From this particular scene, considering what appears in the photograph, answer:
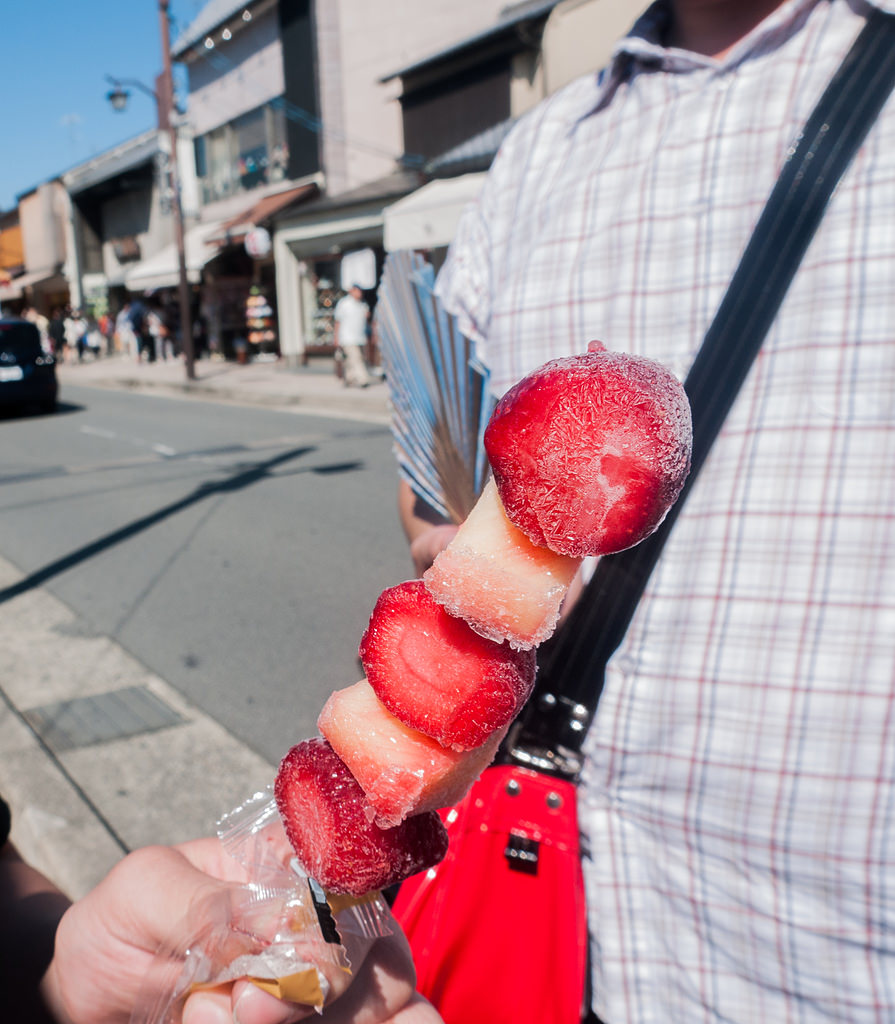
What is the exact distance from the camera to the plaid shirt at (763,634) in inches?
36.6

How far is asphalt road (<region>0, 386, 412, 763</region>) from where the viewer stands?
12.9 feet

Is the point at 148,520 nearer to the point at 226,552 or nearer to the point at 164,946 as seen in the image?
the point at 226,552

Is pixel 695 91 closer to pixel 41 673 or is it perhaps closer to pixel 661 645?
pixel 661 645

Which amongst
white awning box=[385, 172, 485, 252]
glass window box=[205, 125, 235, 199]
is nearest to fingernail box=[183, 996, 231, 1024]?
white awning box=[385, 172, 485, 252]

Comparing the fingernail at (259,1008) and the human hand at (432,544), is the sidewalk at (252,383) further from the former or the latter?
the fingernail at (259,1008)

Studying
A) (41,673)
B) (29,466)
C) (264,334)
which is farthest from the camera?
(264,334)

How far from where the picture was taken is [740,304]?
100 cm

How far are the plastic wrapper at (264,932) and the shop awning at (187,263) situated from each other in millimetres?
23168

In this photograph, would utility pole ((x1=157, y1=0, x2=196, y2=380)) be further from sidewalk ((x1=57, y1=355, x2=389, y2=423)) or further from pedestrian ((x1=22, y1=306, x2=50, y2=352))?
pedestrian ((x1=22, y1=306, x2=50, y2=352))

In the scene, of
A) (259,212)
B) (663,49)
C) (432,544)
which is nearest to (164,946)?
(432,544)

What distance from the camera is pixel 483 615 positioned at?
1.96 ft

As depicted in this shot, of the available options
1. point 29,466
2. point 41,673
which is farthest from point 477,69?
point 41,673

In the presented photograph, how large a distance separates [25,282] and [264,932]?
40.3 metres

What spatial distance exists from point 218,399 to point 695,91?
51.6 feet
